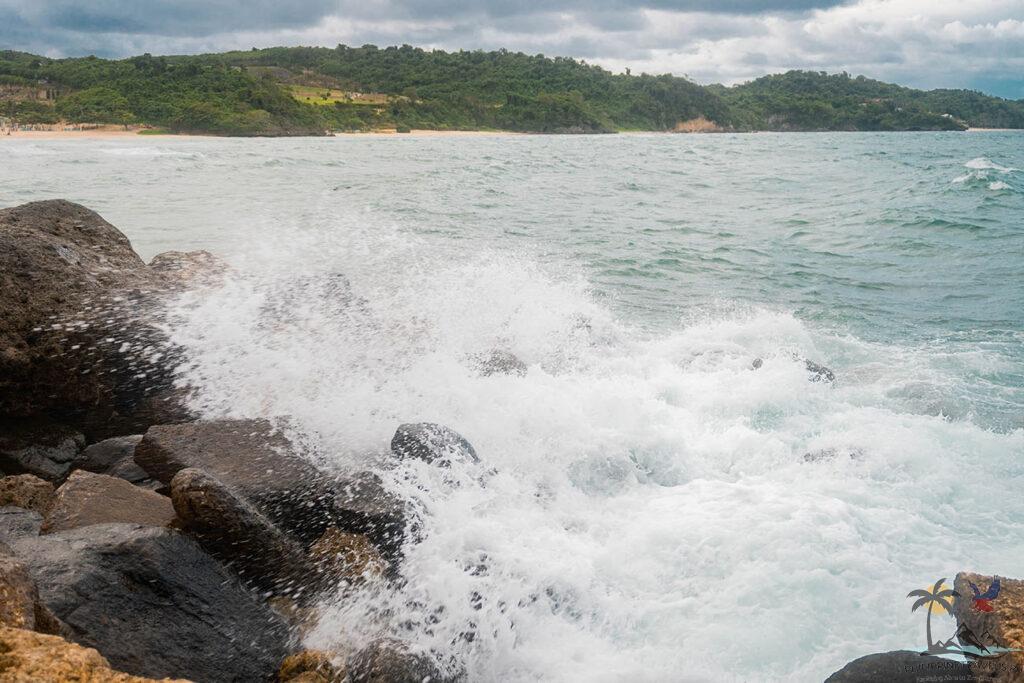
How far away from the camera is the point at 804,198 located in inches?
831

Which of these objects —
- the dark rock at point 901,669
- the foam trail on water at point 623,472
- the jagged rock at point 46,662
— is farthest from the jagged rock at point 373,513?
the dark rock at point 901,669

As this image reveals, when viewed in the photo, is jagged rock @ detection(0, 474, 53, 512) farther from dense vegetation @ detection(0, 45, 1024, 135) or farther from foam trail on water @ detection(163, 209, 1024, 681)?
dense vegetation @ detection(0, 45, 1024, 135)

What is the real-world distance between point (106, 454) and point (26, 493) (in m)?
0.64

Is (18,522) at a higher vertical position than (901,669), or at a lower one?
higher

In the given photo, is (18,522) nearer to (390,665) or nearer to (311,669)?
(311,669)

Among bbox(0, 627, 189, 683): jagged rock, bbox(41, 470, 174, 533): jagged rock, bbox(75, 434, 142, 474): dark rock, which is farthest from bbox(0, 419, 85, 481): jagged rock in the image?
bbox(0, 627, 189, 683): jagged rock

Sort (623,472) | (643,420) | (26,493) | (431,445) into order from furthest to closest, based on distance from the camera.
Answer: (643,420) < (623,472) < (431,445) < (26,493)

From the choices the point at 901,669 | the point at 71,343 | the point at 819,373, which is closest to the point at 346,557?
the point at 901,669

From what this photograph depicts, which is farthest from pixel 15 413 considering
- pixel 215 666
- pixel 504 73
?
pixel 504 73

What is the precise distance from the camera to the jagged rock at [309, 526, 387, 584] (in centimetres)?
358

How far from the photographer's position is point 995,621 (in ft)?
9.36

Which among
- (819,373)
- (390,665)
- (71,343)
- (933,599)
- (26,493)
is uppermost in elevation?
(71,343)

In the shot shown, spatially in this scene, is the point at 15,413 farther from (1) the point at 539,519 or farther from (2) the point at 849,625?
(2) the point at 849,625

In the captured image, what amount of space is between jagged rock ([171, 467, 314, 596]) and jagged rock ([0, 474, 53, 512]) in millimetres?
965
